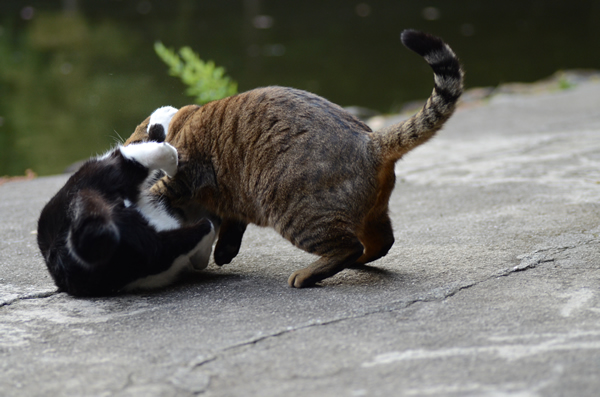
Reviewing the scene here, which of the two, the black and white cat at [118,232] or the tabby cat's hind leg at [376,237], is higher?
the black and white cat at [118,232]

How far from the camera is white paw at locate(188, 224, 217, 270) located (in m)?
2.88

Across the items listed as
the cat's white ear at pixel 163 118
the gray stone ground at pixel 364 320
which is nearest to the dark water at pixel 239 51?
the cat's white ear at pixel 163 118

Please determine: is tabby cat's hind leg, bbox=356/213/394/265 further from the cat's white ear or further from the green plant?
the green plant

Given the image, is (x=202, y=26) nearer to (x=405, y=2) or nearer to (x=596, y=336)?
(x=405, y=2)

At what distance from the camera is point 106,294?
2768 mm

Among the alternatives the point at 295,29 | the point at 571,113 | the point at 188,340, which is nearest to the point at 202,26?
the point at 295,29

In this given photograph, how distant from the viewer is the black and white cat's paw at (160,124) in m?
3.40

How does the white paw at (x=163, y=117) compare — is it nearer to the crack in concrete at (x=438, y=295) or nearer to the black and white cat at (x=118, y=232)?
the black and white cat at (x=118, y=232)

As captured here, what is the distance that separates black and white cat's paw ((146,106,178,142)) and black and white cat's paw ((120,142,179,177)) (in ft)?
1.31

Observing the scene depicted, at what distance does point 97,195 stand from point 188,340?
3.09 feet

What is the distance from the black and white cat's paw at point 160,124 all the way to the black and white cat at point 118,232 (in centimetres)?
34

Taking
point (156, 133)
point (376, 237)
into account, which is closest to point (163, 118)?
point (156, 133)

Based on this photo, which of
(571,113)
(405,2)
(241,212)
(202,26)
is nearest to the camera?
(241,212)

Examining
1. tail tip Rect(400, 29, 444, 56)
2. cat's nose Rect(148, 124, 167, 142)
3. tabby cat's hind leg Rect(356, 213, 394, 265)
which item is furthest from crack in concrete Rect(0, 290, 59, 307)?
tail tip Rect(400, 29, 444, 56)
